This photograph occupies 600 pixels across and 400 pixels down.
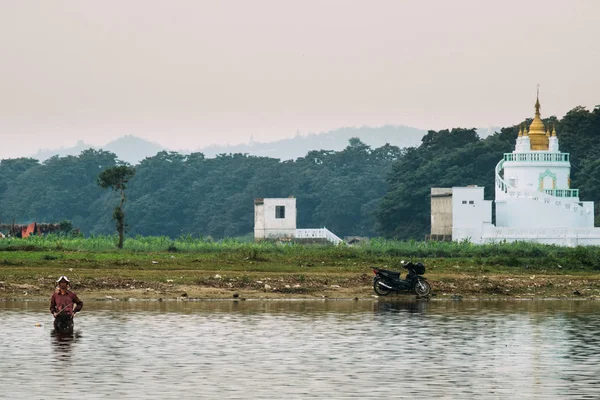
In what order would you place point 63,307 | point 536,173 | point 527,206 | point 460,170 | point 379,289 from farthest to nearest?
point 460,170 → point 536,173 → point 527,206 → point 379,289 → point 63,307

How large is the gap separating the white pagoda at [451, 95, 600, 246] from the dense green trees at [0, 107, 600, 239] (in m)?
17.9

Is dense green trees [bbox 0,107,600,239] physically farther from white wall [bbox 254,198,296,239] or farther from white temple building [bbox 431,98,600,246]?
white wall [bbox 254,198,296,239]

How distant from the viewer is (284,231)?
85.0 metres

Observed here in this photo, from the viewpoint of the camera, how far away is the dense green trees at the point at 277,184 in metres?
105

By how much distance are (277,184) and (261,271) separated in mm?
92660

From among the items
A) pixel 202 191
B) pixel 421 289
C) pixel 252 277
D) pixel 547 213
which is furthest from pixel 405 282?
pixel 202 191

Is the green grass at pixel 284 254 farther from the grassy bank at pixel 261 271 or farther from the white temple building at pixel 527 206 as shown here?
the white temple building at pixel 527 206

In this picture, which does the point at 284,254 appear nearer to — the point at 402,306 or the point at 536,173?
the point at 402,306

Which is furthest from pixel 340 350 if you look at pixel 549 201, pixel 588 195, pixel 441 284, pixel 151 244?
pixel 588 195

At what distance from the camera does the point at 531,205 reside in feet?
262

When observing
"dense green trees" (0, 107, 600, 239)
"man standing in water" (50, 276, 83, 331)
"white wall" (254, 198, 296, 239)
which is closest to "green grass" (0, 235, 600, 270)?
"man standing in water" (50, 276, 83, 331)

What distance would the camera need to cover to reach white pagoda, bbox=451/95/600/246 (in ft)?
251

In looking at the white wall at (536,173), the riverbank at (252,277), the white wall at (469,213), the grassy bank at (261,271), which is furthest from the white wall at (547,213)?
the riverbank at (252,277)

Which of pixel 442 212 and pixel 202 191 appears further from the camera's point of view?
pixel 202 191
